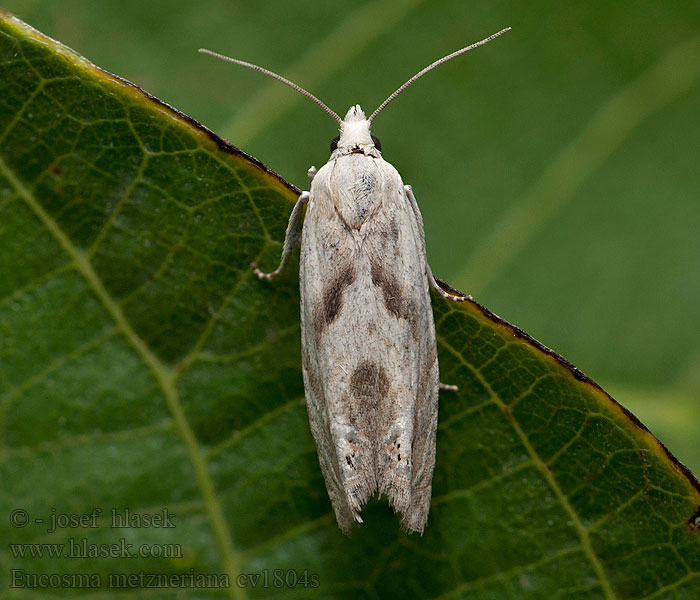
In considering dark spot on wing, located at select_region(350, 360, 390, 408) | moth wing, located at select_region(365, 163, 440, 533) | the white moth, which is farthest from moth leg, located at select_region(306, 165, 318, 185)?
dark spot on wing, located at select_region(350, 360, 390, 408)

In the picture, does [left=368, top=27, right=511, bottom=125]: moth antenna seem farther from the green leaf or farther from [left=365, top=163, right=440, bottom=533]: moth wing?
the green leaf

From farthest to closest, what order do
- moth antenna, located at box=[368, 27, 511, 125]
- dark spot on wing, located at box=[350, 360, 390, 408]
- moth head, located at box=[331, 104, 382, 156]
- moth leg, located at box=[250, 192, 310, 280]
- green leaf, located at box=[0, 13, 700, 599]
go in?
1. moth head, located at box=[331, 104, 382, 156]
2. moth antenna, located at box=[368, 27, 511, 125]
3. dark spot on wing, located at box=[350, 360, 390, 408]
4. moth leg, located at box=[250, 192, 310, 280]
5. green leaf, located at box=[0, 13, 700, 599]

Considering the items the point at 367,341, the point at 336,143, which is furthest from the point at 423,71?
the point at 367,341

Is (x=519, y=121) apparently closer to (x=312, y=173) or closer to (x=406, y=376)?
(x=312, y=173)

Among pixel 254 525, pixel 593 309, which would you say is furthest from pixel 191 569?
pixel 593 309

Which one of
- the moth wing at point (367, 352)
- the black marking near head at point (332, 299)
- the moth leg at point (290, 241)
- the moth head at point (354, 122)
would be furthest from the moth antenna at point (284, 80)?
the black marking near head at point (332, 299)

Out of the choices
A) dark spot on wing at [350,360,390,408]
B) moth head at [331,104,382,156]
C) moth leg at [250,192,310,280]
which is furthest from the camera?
moth head at [331,104,382,156]
